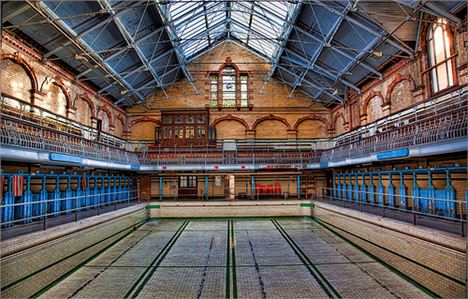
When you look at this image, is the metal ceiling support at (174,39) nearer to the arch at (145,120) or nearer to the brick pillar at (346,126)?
the arch at (145,120)

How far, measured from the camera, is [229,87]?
82.5 feet

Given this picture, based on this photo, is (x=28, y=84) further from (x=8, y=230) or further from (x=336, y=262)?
(x=336, y=262)

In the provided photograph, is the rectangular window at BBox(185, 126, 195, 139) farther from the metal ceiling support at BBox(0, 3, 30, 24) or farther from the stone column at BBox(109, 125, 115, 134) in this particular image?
the metal ceiling support at BBox(0, 3, 30, 24)

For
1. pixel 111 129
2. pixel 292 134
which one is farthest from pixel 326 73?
pixel 111 129

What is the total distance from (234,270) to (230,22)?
62.4 ft

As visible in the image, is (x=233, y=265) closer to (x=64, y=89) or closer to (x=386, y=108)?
(x=386, y=108)

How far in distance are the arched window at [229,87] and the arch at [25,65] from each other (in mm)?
13768

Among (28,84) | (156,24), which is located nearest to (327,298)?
(28,84)

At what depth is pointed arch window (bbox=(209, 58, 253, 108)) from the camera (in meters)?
25.0

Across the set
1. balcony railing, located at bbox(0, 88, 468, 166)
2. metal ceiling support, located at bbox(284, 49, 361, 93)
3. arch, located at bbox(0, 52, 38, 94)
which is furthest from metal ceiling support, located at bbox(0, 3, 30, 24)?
metal ceiling support, located at bbox(284, 49, 361, 93)

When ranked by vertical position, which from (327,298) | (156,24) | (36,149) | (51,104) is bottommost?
(327,298)

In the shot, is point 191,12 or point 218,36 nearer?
point 191,12

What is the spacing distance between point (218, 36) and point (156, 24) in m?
8.52

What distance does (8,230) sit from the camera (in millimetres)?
8242
